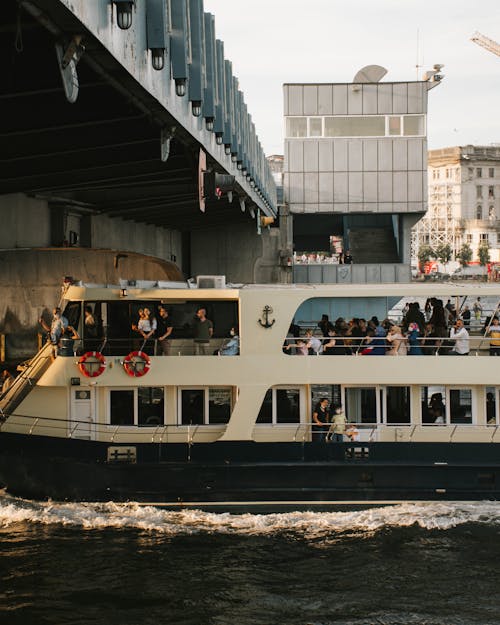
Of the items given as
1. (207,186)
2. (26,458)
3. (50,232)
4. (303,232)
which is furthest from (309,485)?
(303,232)

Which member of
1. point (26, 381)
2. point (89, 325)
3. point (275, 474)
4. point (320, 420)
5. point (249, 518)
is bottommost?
point (249, 518)

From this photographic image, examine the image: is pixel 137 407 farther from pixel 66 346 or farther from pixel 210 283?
pixel 210 283

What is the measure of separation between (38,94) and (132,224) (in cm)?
3126

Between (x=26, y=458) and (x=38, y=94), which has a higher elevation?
(x=38, y=94)

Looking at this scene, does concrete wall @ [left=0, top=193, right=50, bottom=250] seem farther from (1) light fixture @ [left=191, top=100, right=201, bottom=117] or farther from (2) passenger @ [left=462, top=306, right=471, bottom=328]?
(2) passenger @ [left=462, top=306, right=471, bottom=328]

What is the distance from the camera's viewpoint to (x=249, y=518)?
72.9 ft

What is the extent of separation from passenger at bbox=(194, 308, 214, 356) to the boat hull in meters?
2.33

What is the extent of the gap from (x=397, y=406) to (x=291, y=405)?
2624 millimetres

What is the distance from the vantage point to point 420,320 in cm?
2453

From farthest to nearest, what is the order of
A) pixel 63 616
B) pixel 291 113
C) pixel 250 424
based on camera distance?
1. pixel 291 113
2. pixel 250 424
3. pixel 63 616

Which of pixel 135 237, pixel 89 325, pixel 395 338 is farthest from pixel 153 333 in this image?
pixel 135 237

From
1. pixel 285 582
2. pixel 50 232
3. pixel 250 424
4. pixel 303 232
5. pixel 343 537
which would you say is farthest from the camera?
pixel 303 232

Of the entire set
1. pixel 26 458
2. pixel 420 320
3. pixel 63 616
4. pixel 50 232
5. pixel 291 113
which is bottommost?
pixel 63 616

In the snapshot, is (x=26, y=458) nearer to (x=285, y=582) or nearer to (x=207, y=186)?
(x=285, y=582)
